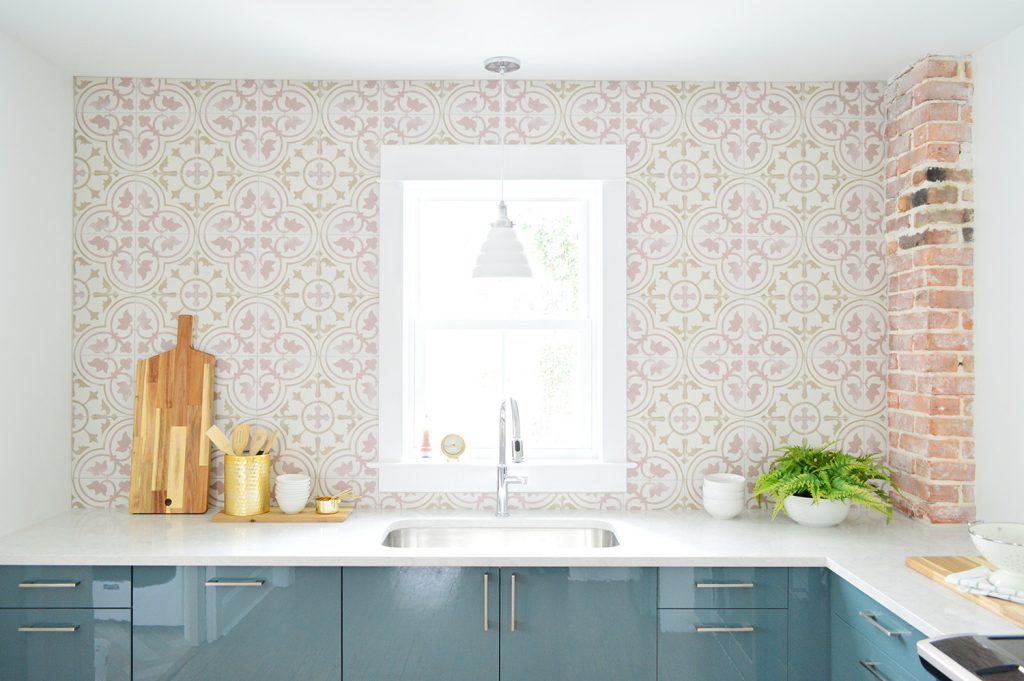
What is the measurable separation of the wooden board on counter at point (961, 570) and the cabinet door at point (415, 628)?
125cm

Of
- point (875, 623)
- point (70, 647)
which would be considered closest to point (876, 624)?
point (875, 623)

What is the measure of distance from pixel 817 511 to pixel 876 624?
63cm

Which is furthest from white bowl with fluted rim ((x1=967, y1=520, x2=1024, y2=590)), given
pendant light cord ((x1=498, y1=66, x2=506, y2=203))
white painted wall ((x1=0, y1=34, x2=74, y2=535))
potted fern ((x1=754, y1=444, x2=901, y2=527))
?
white painted wall ((x1=0, y1=34, x2=74, y2=535))

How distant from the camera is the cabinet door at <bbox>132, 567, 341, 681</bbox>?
2.34 metres

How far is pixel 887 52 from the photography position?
8.79 ft

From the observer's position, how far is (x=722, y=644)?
2.35m

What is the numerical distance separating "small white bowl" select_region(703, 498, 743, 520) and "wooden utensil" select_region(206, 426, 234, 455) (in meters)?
1.81

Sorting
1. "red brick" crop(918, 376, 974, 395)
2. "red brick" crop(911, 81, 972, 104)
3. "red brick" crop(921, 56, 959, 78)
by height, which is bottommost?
"red brick" crop(918, 376, 974, 395)

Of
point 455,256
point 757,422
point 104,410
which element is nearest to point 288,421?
point 104,410

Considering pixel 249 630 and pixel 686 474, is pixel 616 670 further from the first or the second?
pixel 249 630

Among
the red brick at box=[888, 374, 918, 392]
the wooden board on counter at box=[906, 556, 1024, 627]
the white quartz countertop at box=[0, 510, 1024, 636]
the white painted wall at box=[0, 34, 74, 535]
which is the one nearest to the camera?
the wooden board on counter at box=[906, 556, 1024, 627]

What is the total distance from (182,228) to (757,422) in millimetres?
2384

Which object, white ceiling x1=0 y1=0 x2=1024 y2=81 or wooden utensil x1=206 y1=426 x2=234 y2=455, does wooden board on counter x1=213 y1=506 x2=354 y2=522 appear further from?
white ceiling x1=0 y1=0 x2=1024 y2=81

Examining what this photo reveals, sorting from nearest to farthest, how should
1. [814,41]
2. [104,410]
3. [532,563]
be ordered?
[532,563] → [814,41] → [104,410]
